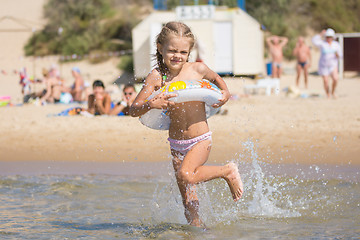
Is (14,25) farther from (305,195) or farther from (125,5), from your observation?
(305,195)

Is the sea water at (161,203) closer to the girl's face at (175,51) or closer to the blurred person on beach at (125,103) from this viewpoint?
the girl's face at (175,51)

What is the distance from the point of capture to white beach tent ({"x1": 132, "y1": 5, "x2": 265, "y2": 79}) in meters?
18.6

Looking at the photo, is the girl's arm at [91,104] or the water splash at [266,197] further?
the girl's arm at [91,104]

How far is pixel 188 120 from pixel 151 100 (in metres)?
0.38

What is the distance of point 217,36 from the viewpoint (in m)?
19.1

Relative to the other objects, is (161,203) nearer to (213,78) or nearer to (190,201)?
(190,201)

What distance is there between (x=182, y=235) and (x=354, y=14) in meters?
23.8

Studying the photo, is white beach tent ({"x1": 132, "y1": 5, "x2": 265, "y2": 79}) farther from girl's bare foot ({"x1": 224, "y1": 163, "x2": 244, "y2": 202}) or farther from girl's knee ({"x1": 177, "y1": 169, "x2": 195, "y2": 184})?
girl's knee ({"x1": 177, "y1": 169, "x2": 195, "y2": 184})

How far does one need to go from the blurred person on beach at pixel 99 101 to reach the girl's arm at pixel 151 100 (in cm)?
618

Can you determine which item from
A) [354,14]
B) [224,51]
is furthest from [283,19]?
[224,51]

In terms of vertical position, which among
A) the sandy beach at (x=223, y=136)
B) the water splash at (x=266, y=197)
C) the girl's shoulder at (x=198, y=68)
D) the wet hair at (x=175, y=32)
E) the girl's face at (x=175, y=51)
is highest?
the wet hair at (x=175, y=32)

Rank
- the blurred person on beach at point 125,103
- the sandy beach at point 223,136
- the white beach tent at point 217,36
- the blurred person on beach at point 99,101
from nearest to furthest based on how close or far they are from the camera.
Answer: the sandy beach at point 223,136
the blurred person on beach at point 125,103
the blurred person on beach at point 99,101
the white beach tent at point 217,36

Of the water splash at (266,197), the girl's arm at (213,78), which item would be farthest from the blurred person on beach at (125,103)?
the girl's arm at (213,78)

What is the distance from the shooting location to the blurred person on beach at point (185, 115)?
4258mm
